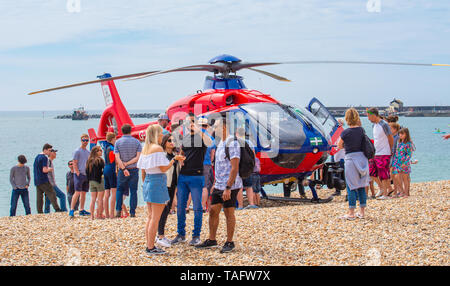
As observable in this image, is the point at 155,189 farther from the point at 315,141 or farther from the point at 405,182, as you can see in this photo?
the point at 405,182

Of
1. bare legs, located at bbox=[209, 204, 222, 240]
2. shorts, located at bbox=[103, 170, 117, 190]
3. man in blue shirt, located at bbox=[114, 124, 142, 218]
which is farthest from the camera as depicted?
shorts, located at bbox=[103, 170, 117, 190]

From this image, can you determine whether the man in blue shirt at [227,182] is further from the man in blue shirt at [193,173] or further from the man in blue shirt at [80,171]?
the man in blue shirt at [80,171]

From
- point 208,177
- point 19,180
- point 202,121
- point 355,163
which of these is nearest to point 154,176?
point 202,121

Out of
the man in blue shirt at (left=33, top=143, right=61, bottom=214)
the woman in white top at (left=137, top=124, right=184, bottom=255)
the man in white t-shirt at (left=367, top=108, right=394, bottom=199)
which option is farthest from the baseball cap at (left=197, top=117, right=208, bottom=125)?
the man in blue shirt at (left=33, top=143, right=61, bottom=214)

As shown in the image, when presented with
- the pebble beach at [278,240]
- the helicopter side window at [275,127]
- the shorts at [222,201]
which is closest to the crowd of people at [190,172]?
the shorts at [222,201]

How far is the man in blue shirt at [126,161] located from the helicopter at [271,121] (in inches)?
32.0

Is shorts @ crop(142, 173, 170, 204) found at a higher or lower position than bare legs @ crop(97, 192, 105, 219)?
higher

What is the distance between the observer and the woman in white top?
5.52 meters

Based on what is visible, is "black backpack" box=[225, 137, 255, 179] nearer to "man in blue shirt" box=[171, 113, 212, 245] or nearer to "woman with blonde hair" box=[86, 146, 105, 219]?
"man in blue shirt" box=[171, 113, 212, 245]

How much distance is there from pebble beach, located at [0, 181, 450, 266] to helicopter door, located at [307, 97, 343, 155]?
118 inches

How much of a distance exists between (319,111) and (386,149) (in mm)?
2243

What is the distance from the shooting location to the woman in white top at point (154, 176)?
5516mm
